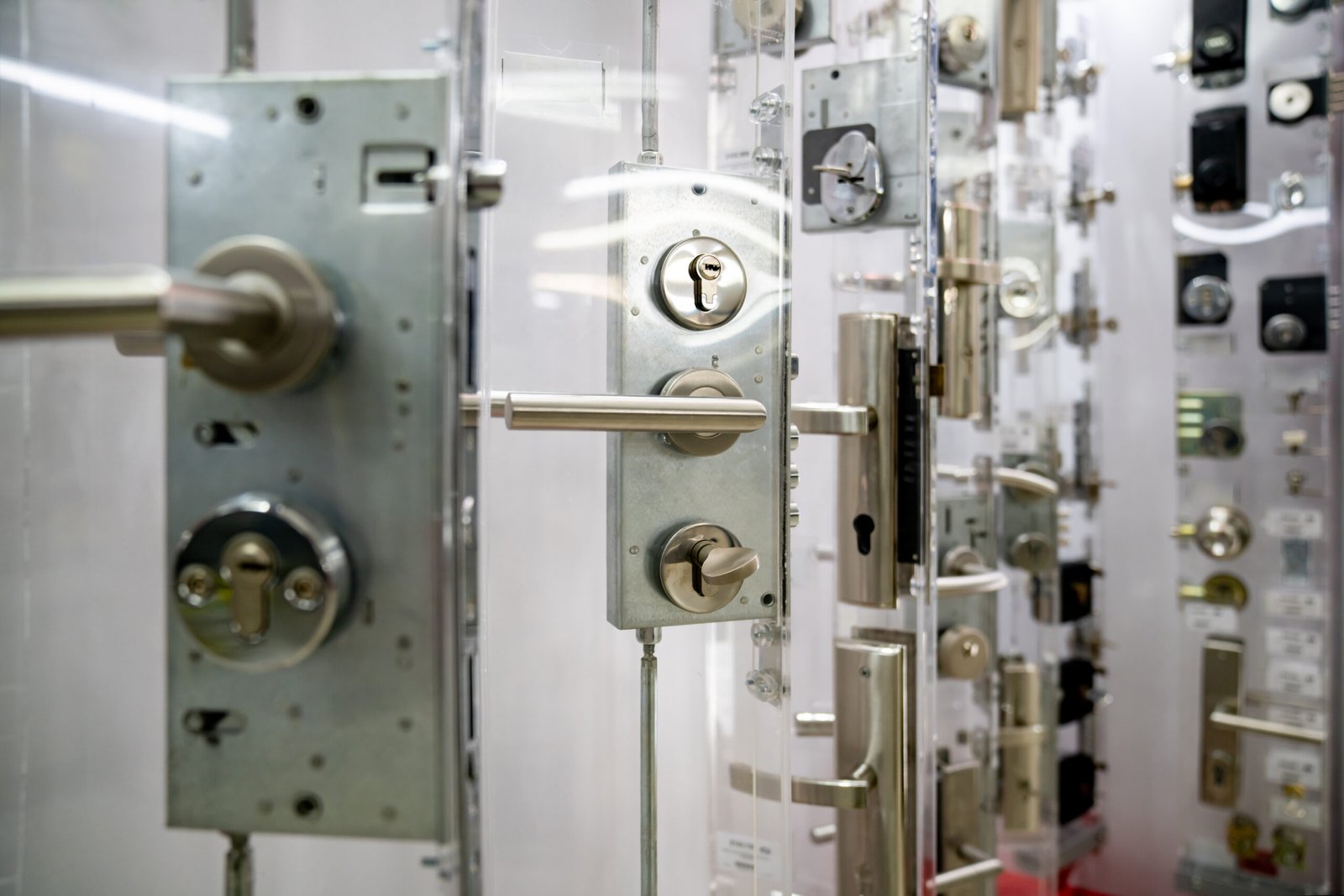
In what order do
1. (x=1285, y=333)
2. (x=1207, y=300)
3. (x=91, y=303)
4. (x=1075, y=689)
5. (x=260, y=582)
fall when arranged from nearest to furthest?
(x=91, y=303)
(x=260, y=582)
(x=1285, y=333)
(x=1207, y=300)
(x=1075, y=689)

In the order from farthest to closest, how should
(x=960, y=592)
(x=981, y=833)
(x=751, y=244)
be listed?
(x=981, y=833)
(x=960, y=592)
(x=751, y=244)

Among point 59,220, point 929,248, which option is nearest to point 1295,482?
point 929,248

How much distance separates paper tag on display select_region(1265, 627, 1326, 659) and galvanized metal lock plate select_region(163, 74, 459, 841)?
6.15 ft

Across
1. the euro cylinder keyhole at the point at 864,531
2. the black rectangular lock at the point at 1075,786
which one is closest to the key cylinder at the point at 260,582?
the euro cylinder keyhole at the point at 864,531

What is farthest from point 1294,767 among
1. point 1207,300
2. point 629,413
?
point 629,413

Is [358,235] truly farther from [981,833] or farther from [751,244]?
[981,833]

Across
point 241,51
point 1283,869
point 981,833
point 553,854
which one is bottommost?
point 1283,869

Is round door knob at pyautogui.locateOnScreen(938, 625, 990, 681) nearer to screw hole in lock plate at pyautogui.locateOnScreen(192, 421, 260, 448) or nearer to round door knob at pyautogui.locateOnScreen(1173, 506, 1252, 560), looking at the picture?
round door knob at pyautogui.locateOnScreen(1173, 506, 1252, 560)

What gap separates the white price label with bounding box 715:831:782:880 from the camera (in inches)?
35.4

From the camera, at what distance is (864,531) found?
108cm

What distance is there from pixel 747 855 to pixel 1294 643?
56.6 inches

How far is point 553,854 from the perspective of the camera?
971mm

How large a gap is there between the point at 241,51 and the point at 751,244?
0.42m

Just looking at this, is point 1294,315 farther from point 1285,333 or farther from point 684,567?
point 684,567
